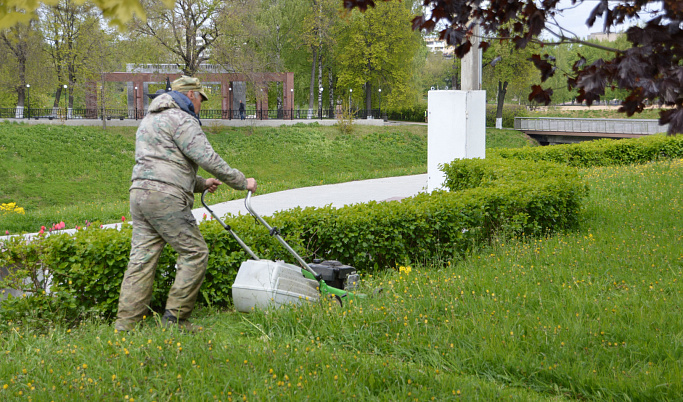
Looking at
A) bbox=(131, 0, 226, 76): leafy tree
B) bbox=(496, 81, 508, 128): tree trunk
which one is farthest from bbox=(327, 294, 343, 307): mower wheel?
bbox=(496, 81, 508, 128): tree trunk

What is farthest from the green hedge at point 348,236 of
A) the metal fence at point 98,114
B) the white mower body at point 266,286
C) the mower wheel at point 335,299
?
the metal fence at point 98,114

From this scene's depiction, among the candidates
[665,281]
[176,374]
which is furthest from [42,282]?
[665,281]

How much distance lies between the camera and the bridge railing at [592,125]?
36.4 meters

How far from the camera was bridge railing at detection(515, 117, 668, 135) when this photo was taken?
36438 mm

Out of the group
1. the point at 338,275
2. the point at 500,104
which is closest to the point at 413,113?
the point at 500,104

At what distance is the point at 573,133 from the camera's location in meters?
39.5

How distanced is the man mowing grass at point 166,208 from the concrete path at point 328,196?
7.31 meters

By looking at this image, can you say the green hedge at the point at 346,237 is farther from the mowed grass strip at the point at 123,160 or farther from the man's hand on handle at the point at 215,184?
the mowed grass strip at the point at 123,160

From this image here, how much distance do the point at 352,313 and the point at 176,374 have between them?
4.60 ft

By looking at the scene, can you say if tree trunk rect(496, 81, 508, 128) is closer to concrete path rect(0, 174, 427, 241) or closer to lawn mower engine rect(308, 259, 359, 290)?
concrete path rect(0, 174, 427, 241)

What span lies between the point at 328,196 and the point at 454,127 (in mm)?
4985

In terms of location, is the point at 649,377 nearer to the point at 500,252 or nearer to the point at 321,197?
the point at 500,252

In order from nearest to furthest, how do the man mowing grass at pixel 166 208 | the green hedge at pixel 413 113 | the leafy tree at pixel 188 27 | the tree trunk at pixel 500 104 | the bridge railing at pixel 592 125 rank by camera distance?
the man mowing grass at pixel 166 208
the leafy tree at pixel 188 27
the bridge railing at pixel 592 125
the tree trunk at pixel 500 104
the green hedge at pixel 413 113

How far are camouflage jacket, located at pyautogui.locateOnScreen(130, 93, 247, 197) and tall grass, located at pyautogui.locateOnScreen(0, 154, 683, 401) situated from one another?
1.09 meters
